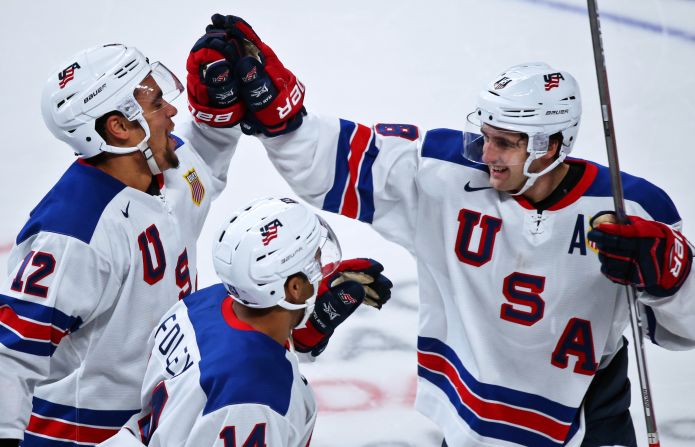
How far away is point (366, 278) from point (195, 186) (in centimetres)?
58

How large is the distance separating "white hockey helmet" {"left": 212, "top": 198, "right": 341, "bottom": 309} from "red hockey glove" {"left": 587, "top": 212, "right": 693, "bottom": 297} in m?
Result: 0.71

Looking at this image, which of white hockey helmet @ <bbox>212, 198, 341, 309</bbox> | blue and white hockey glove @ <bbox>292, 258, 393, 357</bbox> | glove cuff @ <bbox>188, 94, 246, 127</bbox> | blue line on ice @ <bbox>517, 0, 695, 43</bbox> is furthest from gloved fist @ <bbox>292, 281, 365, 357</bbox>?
blue line on ice @ <bbox>517, 0, 695, 43</bbox>

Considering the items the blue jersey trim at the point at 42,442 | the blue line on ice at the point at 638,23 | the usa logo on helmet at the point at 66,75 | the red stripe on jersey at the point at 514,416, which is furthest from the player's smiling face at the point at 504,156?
the blue line on ice at the point at 638,23

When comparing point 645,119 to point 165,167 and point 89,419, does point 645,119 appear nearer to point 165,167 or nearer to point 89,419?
point 165,167

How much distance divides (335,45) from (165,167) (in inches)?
123

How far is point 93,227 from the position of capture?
2.68 m

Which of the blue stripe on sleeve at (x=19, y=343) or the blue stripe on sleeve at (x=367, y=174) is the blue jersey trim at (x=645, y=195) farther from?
the blue stripe on sleeve at (x=19, y=343)

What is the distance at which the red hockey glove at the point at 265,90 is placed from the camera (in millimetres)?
2861

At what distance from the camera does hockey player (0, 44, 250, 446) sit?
8.52 feet

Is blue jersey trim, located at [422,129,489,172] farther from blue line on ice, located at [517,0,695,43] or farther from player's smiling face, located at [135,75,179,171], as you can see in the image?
blue line on ice, located at [517,0,695,43]

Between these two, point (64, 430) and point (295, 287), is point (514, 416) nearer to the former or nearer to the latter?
point (295, 287)

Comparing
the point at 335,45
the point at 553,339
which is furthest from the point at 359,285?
the point at 335,45

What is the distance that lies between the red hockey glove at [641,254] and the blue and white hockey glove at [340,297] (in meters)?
0.70

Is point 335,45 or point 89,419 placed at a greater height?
point 89,419
